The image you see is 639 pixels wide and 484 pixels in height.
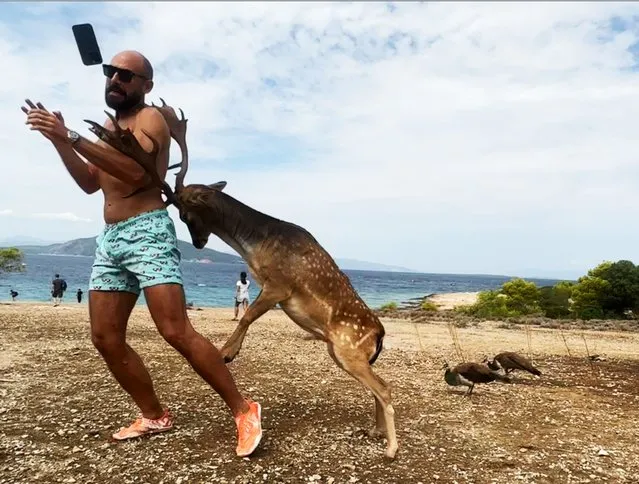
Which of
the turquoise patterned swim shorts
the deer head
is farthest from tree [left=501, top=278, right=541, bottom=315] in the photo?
the turquoise patterned swim shorts

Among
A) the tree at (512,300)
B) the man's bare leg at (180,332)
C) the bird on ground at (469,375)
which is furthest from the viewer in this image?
the tree at (512,300)

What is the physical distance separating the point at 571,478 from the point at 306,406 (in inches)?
106

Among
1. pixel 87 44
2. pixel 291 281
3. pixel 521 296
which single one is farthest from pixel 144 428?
pixel 521 296

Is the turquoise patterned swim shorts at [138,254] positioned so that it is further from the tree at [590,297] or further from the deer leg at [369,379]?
the tree at [590,297]

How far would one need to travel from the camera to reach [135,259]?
4.35 metres

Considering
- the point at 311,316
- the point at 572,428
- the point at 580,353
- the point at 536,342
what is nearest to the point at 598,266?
the point at 536,342

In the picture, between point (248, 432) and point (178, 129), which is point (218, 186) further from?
point (248, 432)

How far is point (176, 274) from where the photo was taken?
4410mm

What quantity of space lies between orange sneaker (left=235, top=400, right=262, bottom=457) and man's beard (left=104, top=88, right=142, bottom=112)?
2.54 metres

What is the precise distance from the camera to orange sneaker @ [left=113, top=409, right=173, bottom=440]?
474cm

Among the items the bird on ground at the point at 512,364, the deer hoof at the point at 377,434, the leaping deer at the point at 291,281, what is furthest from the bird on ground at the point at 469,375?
the leaping deer at the point at 291,281

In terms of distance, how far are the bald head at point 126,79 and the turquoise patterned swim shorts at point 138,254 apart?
89 centimetres

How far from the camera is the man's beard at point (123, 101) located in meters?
4.51

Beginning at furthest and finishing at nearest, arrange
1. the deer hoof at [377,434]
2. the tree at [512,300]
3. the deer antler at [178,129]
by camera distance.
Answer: the tree at [512,300] < the deer hoof at [377,434] < the deer antler at [178,129]
